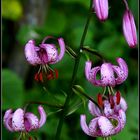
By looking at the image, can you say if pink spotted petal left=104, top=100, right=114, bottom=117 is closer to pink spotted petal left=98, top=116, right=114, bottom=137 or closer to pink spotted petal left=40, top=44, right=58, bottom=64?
pink spotted petal left=98, top=116, right=114, bottom=137

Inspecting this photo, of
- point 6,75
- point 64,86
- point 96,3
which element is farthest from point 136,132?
point 96,3

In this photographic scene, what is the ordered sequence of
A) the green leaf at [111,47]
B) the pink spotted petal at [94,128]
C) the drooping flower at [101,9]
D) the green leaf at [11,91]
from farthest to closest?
1. the green leaf at [111,47]
2. the green leaf at [11,91]
3. the pink spotted petal at [94,128]
4. the drooping flower at [101,9]

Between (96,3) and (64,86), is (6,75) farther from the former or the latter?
(96,3)

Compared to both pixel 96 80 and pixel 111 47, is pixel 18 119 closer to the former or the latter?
pixel 96 80

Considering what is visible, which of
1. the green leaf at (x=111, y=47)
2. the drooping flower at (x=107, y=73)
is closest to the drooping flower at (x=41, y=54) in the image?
the drooping flower at (x=107, y=73)

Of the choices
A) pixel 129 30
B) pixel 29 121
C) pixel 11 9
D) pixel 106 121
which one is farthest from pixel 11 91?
pixel 129 30

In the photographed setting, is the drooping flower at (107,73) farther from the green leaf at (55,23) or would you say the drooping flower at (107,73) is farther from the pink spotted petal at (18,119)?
the green leaf at (55,23)
